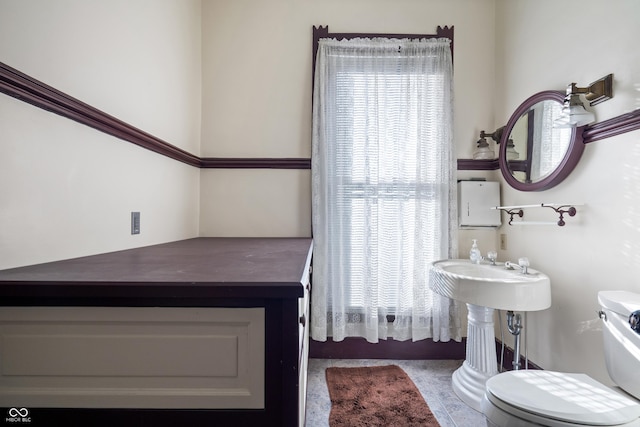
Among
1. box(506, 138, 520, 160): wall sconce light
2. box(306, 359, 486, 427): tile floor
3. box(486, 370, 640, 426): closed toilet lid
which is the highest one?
box(506, 138, 520, 160): wall sconce light

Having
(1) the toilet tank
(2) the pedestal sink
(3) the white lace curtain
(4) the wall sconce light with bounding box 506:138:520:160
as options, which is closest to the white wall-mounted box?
(3) the white lace curtain

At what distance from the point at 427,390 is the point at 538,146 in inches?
63.8

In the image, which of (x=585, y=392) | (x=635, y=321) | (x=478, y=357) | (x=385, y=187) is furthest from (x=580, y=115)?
(x=478, y=357)

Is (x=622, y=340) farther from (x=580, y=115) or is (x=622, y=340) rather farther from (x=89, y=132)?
(x=89, y=132)

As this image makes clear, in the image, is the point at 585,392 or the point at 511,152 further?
the point at 511,152

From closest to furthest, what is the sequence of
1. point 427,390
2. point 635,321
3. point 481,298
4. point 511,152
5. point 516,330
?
point 635,321 < point 481,298 < point 516,330 < point 427,390 < point 511,152

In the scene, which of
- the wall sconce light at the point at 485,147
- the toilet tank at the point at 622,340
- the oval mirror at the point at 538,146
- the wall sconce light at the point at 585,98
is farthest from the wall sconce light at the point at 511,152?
the toilet tank at the point at 622,340

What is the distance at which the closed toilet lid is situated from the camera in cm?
89

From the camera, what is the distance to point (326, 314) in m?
1.97

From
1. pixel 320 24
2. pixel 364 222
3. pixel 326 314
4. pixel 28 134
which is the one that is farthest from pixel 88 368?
pixel 320 24

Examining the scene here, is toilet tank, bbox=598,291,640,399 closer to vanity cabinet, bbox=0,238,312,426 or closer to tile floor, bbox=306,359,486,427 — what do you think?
tile floor, bbox=306,359,486,427

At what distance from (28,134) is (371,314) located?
1.93 metres

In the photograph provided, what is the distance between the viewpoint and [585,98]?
54.5 inches

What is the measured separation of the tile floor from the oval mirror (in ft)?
4.35
